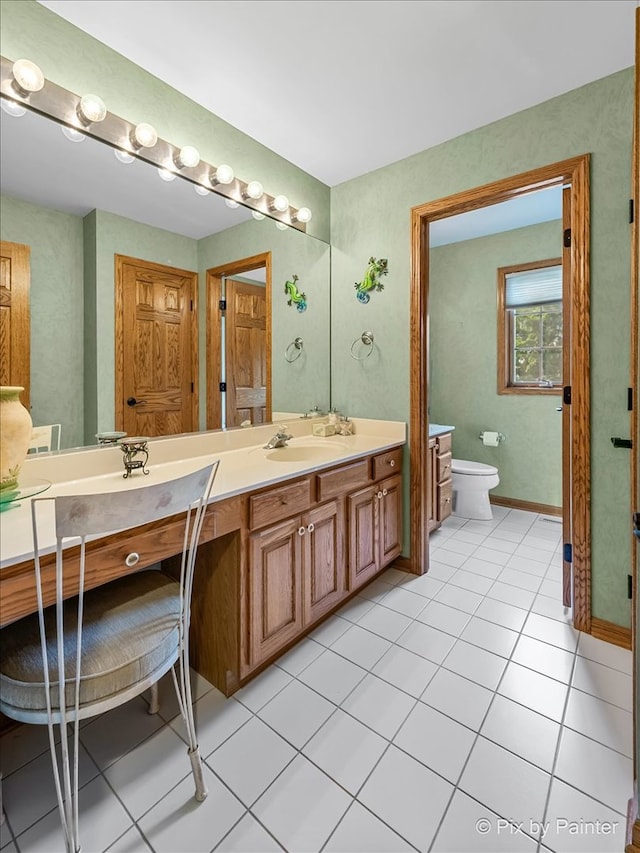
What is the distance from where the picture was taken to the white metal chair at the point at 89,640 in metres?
0.86

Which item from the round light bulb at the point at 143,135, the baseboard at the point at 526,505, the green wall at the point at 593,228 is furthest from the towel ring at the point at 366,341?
the baseboard at the point at 526,505

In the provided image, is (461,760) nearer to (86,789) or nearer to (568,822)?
(568,822)

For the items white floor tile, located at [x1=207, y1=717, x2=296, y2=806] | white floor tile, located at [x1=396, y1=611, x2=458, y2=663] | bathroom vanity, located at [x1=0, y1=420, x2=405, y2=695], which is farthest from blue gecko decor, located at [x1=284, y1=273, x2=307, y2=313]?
white floor tile, located at [x1=207, y1=717, x2=296, y2=806]

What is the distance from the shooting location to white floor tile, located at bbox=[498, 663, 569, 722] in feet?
4.74

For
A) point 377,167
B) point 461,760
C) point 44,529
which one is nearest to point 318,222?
point 377,167

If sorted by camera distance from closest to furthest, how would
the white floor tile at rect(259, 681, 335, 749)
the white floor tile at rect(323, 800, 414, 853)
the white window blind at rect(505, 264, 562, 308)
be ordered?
the white floor tile at rect(323, 800, 414, 853) < the white floor tile at rect(259, 681, 335, 749) < the white window blind at rect(505, 264, 562, 308)

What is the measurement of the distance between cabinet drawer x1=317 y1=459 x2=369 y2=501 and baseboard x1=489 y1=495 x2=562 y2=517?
A: 220 cm

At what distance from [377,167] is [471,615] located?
8.56 ft

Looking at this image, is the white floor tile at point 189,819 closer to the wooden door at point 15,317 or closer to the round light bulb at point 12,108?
the wooden door at point 15,317

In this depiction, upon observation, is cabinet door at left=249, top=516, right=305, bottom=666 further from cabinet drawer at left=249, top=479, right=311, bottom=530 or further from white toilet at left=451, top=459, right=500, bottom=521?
white toilet at left=451, top=459, right=500, bottom=521

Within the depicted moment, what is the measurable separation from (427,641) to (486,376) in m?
2.68

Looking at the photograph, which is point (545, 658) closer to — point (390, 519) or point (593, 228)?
point (390, 519)

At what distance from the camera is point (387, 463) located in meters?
2.29

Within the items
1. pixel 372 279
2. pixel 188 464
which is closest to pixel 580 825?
pixel 188 464
